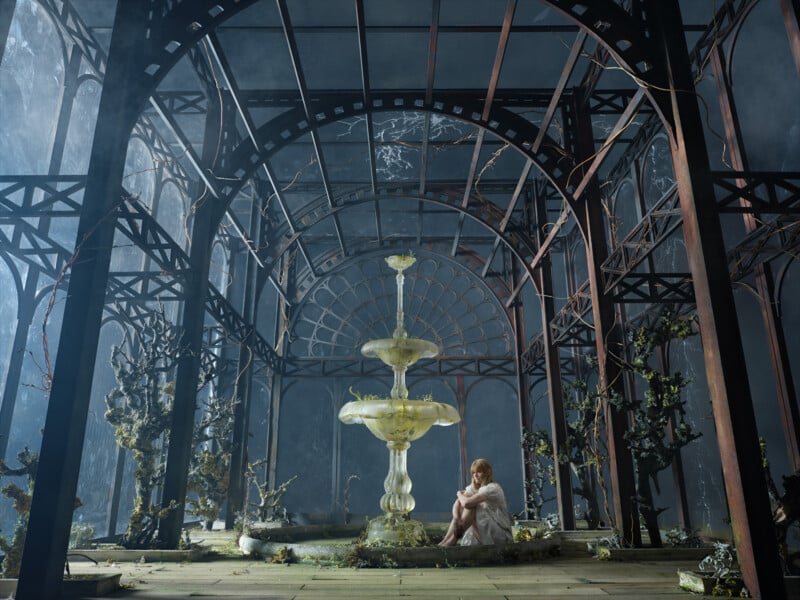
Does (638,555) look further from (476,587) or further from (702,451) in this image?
(702,451)

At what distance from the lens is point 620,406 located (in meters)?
7.97

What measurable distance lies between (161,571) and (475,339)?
13588mm

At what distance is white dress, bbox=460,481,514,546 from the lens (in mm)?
7309

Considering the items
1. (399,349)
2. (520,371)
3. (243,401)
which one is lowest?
(243,401)

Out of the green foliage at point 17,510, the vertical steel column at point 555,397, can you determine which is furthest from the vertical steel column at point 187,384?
the vertical steel column at point 555,397

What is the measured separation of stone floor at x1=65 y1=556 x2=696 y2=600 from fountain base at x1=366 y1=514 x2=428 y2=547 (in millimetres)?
1585

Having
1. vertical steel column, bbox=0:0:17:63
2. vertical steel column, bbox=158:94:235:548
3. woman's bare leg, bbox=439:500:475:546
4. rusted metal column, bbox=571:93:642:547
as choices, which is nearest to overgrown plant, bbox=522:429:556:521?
rusted metal column, bbox=571:93:642:547

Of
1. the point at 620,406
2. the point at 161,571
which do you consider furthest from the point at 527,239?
the point at 161,571

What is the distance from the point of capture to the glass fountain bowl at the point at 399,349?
9.45m

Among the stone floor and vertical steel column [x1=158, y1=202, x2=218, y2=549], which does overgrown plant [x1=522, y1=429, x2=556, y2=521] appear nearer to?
the stone floor

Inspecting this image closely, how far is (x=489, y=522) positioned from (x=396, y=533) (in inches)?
55.9

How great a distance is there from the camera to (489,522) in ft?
24.1

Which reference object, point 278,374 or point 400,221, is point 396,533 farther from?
point 400,221

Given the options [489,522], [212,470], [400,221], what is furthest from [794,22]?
[212,470]
